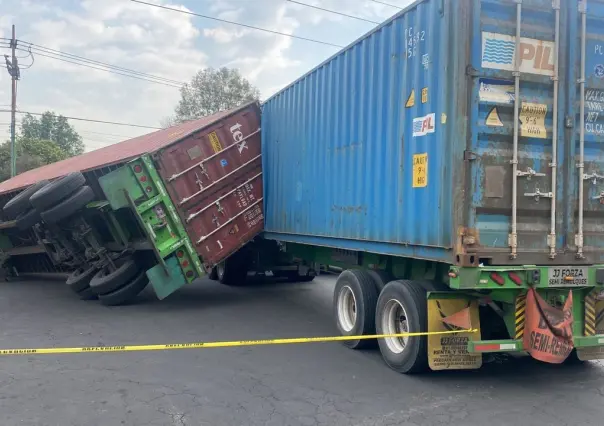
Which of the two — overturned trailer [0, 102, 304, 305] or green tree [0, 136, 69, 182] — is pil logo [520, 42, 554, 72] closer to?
overturned trailer [0, 102, 304, 305]

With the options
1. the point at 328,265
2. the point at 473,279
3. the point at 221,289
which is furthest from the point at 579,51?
the point at 221,289

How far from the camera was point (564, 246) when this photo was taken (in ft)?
16.4

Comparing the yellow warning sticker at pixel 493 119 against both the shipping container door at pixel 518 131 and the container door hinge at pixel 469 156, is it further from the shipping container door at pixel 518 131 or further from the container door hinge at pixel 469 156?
the container door hinge at pixel 469 156

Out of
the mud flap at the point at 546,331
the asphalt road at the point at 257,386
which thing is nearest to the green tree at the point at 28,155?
the asphalt road at the point at 257,386

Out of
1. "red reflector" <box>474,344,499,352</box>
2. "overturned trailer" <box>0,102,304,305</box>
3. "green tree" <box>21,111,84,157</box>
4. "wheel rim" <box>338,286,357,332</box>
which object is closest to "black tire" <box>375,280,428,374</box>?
"red reflector" <box>474,344,499,352</box>

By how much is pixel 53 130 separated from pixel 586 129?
75.0 meters

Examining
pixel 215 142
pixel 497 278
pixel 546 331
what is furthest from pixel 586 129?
pixel 215 142

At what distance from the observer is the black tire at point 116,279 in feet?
29.0

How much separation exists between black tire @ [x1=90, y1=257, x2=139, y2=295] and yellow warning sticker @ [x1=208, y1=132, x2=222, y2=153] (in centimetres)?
241

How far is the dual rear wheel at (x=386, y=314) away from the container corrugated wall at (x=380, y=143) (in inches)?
16.4

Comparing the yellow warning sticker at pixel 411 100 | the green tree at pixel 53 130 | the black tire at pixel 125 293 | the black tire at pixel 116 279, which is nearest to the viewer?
the yellow warning sticker at pixel 411 100

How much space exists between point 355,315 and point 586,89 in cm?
348

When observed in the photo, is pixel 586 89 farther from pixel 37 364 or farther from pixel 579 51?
pixel 37 364

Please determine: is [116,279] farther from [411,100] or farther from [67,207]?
[411,100]
